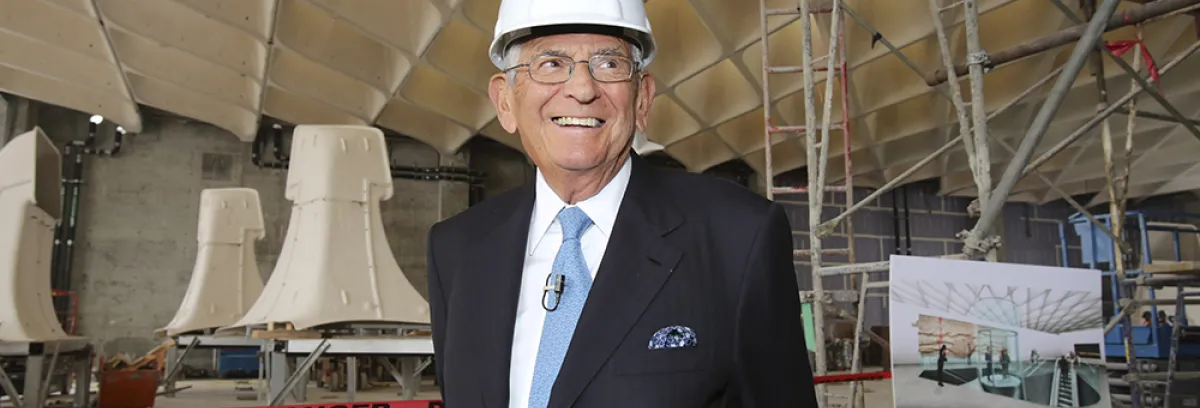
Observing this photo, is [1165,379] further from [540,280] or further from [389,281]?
[540,280]

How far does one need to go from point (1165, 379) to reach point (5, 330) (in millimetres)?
9335

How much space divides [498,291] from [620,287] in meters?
0.25

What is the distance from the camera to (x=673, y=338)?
53.5 inches

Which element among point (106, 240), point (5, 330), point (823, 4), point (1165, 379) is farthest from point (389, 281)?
point (106, 240)

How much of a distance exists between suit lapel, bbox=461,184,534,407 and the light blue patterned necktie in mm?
62

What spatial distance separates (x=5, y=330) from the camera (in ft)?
23.0

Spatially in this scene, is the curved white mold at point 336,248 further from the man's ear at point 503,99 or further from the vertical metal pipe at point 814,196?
the man's ear at point 503,99

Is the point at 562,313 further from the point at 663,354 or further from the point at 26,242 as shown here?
the point at 26,242

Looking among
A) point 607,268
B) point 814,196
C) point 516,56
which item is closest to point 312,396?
point 814,196

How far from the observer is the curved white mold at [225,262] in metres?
10.9

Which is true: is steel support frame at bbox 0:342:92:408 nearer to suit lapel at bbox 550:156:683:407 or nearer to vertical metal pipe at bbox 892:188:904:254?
suit lapel at bbox 550:156:683:407

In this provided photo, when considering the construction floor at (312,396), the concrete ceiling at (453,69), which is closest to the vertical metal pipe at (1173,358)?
the construction floor at (312,396)

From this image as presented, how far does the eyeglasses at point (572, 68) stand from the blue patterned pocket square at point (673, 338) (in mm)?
459

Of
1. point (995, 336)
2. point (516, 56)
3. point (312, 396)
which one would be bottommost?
point (312, 396)
